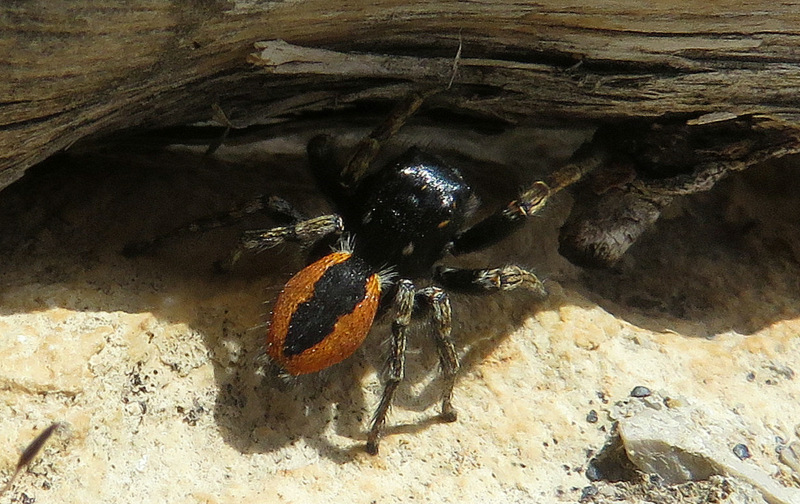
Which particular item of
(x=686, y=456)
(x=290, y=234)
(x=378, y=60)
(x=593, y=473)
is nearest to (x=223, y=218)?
(x=290, y=234)

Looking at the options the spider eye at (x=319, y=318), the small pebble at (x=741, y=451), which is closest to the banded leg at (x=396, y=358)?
the spider eye at (x=319, y=318)

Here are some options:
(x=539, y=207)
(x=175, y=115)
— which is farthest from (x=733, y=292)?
(x=175, y=115)

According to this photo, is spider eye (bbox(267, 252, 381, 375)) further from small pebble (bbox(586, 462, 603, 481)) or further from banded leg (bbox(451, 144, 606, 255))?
small pebble (bbox(586, 462, 603, 481))

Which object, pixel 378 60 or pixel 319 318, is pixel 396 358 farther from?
pixel 378 60

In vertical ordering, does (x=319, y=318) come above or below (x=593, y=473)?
above

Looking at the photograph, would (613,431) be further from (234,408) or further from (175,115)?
(175,115)

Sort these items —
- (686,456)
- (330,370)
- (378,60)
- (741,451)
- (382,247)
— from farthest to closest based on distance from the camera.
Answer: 1. (382,247)
2. (330,370)
3. (378,60)
4. (741,451)
5. (686,456)

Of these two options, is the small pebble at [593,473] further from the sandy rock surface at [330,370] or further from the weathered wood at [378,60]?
the weathered wood at [378,60]

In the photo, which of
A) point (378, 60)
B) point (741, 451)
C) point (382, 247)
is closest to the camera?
point (741, 451)
